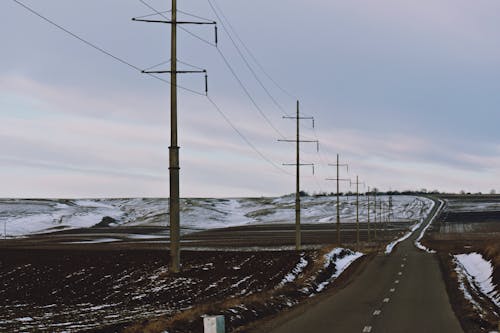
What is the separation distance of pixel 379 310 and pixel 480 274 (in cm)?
2400

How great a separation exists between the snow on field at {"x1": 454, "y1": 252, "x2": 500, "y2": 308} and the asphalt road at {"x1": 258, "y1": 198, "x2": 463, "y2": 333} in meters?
2.19

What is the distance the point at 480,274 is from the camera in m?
46.2

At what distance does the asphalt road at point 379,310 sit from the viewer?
20.3m

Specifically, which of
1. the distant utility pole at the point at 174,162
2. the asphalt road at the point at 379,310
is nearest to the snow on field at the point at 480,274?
the asphalt road at the point at 379,310

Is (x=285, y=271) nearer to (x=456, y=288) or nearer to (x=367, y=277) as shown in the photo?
(x=367, y=277)

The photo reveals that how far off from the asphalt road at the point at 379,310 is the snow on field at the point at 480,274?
219 centimetres

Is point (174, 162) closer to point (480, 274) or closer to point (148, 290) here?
point (148, 290)

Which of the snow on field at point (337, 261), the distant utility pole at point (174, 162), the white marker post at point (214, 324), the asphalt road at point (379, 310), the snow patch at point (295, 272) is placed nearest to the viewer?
the white marker post at point (214, 324)

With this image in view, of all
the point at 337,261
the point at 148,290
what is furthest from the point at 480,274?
the point at 148,290

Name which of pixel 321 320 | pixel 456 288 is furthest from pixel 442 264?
pixel 321 320

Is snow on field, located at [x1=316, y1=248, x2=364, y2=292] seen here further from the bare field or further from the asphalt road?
the asphalt road

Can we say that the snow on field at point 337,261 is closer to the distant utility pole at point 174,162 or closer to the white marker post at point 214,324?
the distant utility pole at point 174,162

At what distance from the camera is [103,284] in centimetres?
4497

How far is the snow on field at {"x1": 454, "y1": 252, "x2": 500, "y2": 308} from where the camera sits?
34406 mm
